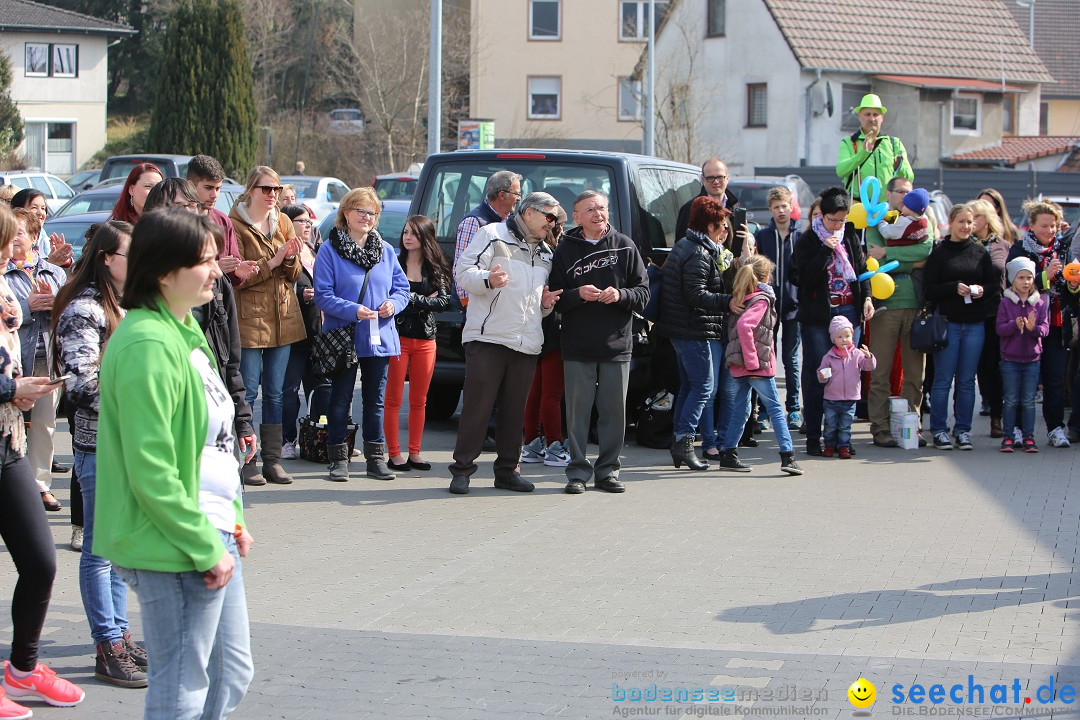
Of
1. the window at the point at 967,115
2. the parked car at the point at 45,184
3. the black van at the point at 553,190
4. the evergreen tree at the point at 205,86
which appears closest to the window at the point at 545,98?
the evergreen tree at the point at 205,86

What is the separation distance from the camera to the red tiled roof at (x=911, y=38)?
4203cm

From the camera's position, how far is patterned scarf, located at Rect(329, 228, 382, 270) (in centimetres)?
937

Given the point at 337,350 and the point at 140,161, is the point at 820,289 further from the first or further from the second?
the point at 140,161

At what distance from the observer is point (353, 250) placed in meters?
9.38

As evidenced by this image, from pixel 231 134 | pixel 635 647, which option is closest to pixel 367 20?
pixel 231 134

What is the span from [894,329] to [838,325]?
33.9 inches

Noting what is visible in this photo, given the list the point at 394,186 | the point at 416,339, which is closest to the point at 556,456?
the point at 416,339

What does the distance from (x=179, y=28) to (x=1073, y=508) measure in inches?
1593

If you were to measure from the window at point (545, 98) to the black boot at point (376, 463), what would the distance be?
4313cm

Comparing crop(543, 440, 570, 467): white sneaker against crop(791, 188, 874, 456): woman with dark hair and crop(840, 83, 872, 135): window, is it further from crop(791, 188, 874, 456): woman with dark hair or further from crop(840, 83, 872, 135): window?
crop(840, 83, 872, 135): window

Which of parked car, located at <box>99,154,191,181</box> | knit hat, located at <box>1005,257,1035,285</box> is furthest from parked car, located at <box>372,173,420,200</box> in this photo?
knit hat, located at <box>1005,257,1035,285</box>

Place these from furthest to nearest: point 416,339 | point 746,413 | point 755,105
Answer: point 755,105 → point 746,413 → point 416,339

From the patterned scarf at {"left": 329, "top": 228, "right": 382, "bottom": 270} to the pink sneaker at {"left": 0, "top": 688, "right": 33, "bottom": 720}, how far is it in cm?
472

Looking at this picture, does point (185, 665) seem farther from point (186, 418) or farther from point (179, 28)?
point (179, 28)
